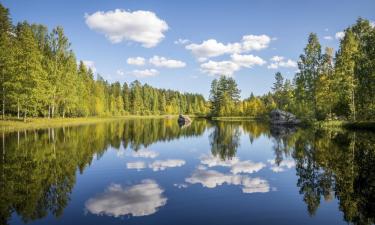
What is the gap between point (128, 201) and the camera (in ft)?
38.3

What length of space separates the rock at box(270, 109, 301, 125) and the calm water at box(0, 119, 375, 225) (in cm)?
4217

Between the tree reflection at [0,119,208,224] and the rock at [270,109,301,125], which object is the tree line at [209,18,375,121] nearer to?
the rock at [270,109,301,125]

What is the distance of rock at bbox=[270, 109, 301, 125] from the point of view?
64.5 meters

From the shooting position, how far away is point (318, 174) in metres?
15.9

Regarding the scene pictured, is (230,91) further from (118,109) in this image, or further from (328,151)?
(328,151)

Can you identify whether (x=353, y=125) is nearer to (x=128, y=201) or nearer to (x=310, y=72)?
(x=310, y=72)

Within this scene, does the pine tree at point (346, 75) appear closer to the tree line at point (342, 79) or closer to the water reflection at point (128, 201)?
the tree line at point (342, 79)

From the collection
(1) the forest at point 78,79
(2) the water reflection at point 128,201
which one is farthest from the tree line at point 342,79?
(2) the water reflection at point 128,201

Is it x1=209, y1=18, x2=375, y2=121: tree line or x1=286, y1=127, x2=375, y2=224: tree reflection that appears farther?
x1=209, y1=18, x2=375, y2=121: tree line

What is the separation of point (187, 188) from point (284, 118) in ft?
190

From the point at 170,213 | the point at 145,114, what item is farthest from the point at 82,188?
the point at 145,114

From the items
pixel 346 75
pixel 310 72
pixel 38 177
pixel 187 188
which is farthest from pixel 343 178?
pixel 310 72

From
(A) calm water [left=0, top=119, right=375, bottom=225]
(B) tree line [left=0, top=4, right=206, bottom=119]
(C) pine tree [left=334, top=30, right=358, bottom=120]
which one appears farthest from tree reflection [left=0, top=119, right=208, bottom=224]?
(C) pine tree [left=334, top=30, right=358, bottom=120]

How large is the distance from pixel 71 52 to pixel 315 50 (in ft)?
172
